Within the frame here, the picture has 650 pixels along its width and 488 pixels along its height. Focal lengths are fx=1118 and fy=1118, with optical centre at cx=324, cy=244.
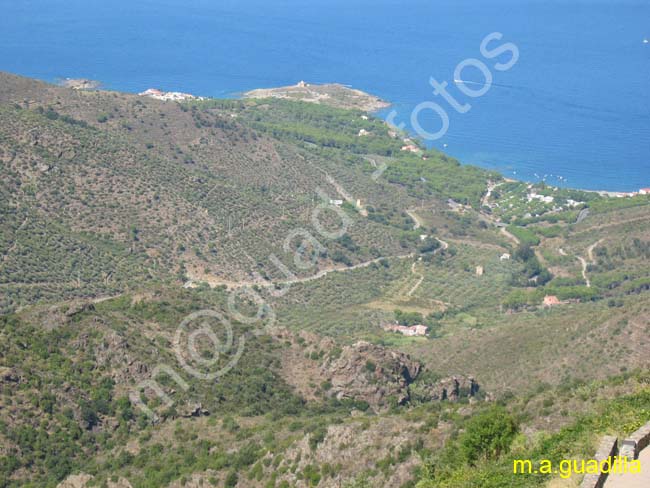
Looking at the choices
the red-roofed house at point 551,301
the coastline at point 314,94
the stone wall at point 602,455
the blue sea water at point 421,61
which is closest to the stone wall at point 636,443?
the stone wall at point 602,455

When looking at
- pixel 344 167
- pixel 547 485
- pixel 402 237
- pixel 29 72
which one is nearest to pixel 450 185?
pixel 344 167

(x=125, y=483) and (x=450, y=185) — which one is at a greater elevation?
(x=450, y=185)

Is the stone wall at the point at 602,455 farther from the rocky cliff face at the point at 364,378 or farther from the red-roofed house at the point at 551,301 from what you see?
the red-roofed house at the point at 551,301

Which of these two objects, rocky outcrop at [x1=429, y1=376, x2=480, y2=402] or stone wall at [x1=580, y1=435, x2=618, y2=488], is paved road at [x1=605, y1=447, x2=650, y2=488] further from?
rocky outcrop at [x1=429, y1=376, x2=480, y2=402]

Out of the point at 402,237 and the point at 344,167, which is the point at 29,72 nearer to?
the point at 344,167

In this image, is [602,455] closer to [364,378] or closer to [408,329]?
[364,378]

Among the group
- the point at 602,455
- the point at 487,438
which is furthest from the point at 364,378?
the point at 602,455

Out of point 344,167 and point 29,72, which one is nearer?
point 344,167
